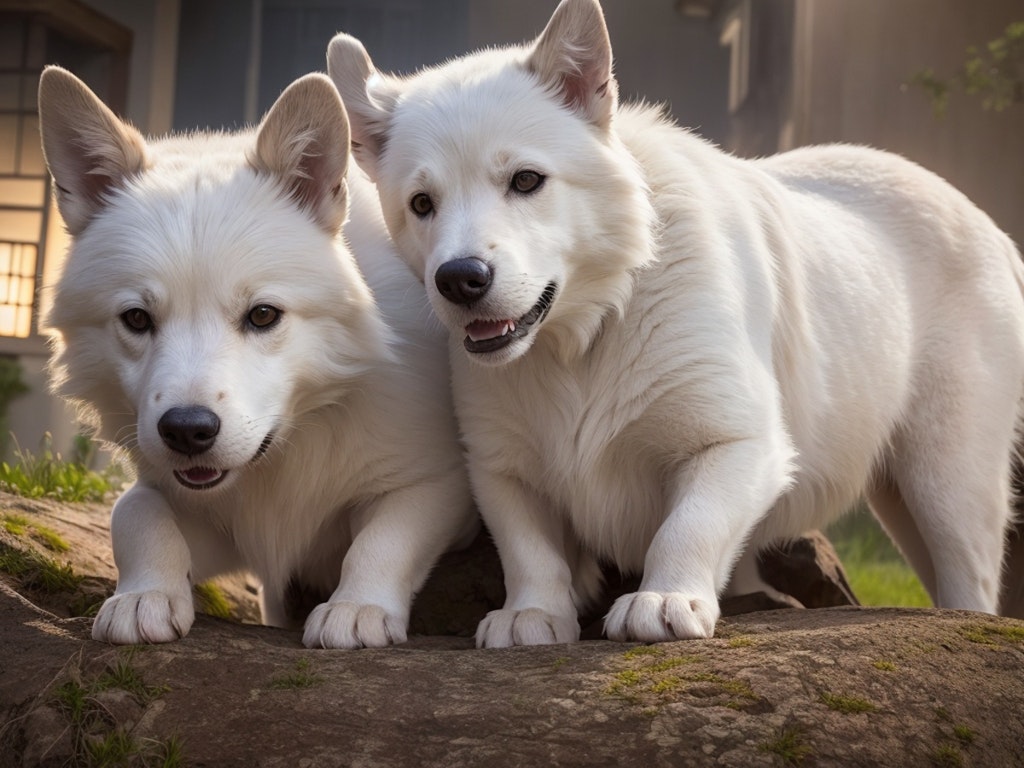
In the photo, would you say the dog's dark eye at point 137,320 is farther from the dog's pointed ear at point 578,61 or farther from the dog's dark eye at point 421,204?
the dog's pointed ear at point 578,61

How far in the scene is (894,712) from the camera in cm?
266

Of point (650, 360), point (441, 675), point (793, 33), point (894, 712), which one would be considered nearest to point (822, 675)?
point (894, 712)

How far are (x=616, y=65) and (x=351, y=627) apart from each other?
22.6 feet

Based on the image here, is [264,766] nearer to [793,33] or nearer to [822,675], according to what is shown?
[822,675]

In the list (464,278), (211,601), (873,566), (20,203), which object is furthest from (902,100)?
(464,278)

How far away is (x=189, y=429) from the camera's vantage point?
118 inches

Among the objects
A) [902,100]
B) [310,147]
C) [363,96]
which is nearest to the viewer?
[310,147]

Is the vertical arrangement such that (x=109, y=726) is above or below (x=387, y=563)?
below

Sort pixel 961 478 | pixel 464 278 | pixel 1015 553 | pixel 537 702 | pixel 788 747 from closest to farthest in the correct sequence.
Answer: pixel 788 747 < pixel 537 702 < pixel 464 278 < pixel 961 478 < pixel 1015 553

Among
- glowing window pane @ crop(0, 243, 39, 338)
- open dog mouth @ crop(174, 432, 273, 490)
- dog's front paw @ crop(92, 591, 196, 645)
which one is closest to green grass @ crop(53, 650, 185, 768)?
dog's front paw @ crop(92, 591, 196, 645)

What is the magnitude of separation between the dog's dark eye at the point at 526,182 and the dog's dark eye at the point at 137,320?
3.42 feet

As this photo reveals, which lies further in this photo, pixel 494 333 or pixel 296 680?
pixel 494 333

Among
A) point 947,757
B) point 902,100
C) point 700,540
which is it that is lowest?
point 947,757

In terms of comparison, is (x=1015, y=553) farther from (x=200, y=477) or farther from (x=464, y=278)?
(x=200, y=477)
